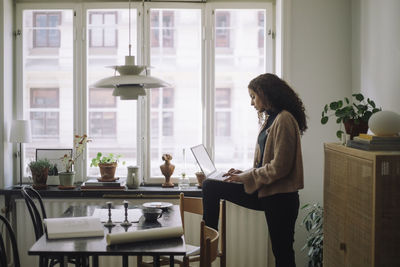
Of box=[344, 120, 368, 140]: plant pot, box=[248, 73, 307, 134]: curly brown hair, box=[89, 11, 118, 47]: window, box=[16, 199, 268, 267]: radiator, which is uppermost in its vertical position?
box=[89, 11, 118, 47]: window

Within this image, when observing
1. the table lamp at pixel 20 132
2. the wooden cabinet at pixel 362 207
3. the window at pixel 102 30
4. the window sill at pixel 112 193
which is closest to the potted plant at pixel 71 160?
the window sill at pixel 112 193

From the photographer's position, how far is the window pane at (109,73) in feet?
14.5

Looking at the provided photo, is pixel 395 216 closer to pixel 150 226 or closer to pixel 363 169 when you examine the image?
pixel 363 169

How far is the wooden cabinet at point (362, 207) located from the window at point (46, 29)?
2719 millimetres

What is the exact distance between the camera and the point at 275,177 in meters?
3.01

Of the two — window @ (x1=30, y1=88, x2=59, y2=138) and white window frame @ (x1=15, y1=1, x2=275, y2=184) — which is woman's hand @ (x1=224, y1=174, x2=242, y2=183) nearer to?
white window frame @ (x1=15, y1=1, x2=275, y2=184)

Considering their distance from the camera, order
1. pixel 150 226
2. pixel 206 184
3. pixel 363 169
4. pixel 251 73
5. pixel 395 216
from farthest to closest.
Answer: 1. pixel 251 73
2. pixel 206 184
3. pixel 150 226
4. pixel 363 169
5. pixel 395 216

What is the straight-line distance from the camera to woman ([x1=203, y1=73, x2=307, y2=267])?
3.04m

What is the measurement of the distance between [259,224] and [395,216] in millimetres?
2059

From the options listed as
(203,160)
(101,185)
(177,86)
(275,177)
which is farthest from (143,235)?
(177,86)

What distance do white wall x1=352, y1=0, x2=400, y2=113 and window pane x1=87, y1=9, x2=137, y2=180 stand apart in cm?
192

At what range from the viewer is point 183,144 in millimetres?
4414

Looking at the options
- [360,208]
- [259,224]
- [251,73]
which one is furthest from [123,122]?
[360,208]

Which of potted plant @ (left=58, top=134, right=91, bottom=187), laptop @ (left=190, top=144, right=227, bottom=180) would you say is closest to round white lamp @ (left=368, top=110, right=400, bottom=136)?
laptop @ (left=190, top=144, right=227, bottom=180)
